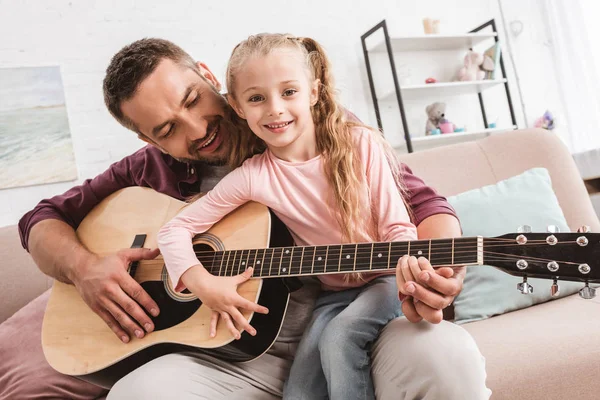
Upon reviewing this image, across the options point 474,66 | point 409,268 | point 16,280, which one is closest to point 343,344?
point 409,268

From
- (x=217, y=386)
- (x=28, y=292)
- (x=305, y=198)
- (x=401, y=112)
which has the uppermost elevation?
(x=401, y=112)

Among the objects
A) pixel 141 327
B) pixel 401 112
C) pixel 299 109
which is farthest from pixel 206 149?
pixel 401 112

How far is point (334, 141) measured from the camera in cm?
125

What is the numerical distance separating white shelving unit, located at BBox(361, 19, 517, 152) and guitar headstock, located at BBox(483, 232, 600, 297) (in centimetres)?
266

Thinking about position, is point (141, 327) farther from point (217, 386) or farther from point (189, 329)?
point (217, 386)

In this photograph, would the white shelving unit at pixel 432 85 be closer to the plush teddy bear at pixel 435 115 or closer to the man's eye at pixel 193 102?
the plush teddy bear at pixel 435 115

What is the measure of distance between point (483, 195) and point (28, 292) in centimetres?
147

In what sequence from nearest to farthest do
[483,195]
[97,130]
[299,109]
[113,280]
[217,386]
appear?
1. [217,386]
2. [299,109]
3. [113,280]
4. [483,195]
5. [97,130]

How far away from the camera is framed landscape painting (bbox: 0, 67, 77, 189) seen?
9.25ft

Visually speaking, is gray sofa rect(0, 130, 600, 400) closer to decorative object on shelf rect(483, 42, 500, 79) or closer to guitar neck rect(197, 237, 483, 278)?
guitar neck rect(197, 237, 483, 278)

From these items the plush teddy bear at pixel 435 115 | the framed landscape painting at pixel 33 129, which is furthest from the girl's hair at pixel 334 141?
the plush teddy bear at pixel 435 115

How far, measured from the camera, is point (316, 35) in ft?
11.8

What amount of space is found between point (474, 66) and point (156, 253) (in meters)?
3.09

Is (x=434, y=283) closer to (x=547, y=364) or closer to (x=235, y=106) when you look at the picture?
(x=547, y=364)
